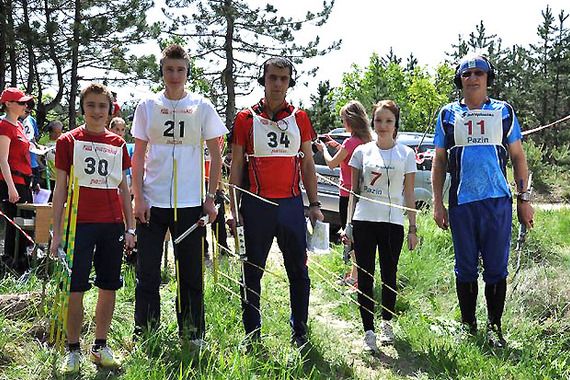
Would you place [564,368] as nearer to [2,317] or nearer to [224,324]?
[224,324]

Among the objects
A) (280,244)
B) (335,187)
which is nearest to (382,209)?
(280,244)

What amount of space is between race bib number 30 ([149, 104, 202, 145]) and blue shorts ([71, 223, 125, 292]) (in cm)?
60

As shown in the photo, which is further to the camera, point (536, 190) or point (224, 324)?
point (536, 190)

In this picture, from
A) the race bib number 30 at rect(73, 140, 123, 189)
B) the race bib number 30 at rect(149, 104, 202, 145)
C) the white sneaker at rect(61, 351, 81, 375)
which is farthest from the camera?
the race bib number 30 at rect(149, 104, 202, 145)

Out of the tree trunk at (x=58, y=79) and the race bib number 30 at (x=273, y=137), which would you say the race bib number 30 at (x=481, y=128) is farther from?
the tree trunk at (x=58, y=79)

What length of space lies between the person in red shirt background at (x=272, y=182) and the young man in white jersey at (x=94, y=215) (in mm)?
758

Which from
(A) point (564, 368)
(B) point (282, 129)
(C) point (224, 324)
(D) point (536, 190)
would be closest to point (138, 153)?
(B) point (282, 129)

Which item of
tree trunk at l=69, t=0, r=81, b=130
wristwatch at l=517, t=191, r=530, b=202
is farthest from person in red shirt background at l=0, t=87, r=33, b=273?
tree trunk at l=69, t=0, r=81, b=130

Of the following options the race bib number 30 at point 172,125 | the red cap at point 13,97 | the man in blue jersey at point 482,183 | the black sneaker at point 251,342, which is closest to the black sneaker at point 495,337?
the man in blue jersey at point 482,183

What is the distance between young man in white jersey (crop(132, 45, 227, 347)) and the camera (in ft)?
11.5

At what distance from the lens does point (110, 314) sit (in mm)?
3492

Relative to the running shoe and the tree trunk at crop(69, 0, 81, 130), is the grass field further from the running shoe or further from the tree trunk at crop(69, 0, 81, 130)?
the tree trunk at crop(69, 0, 81, 130)

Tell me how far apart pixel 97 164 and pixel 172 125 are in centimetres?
51

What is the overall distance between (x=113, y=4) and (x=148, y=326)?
13305 mm
